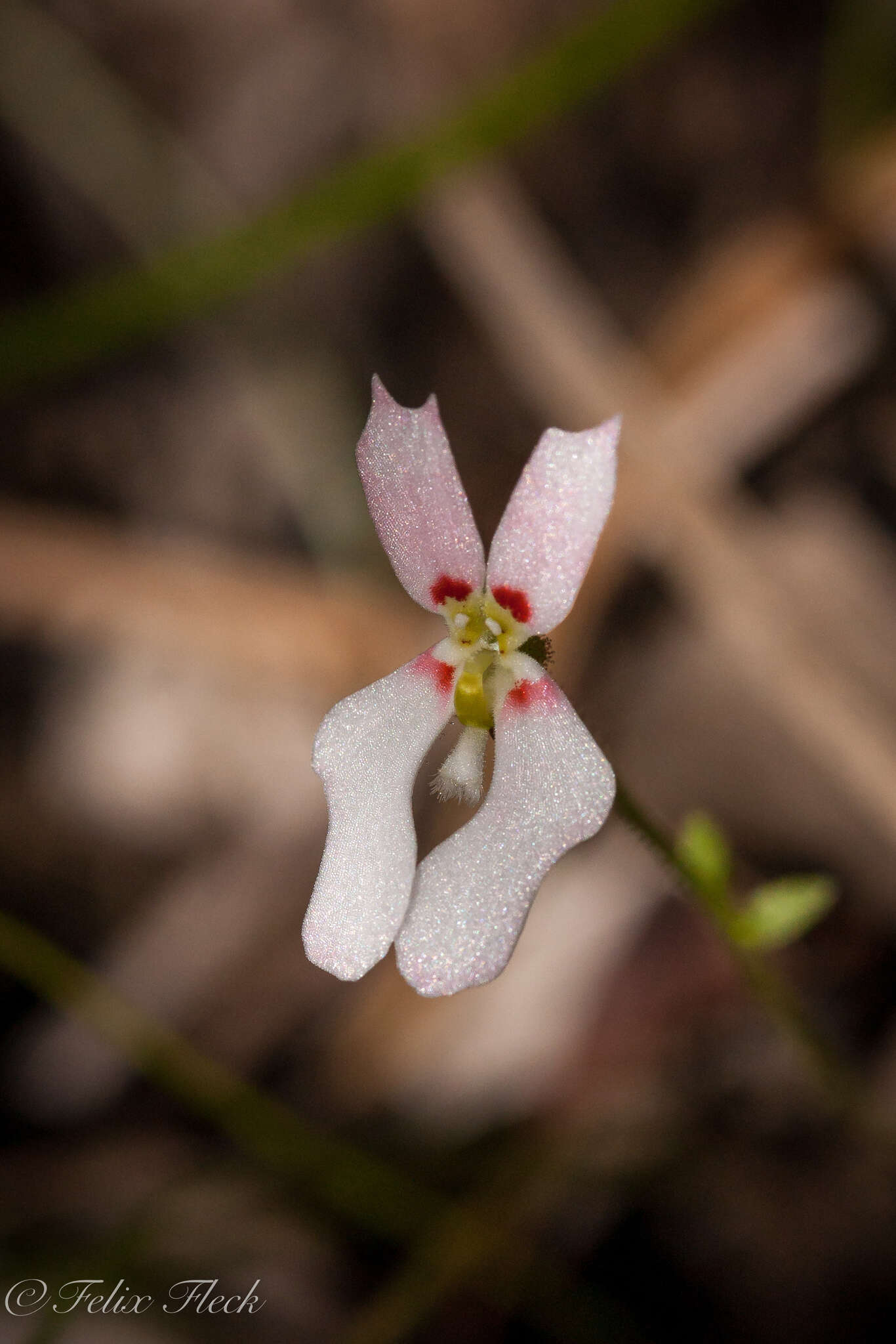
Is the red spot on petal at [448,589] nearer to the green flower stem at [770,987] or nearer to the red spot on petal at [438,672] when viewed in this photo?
the red spot on petal at [438,672]

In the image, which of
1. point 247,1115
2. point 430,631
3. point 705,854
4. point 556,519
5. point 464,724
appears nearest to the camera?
point 556,519

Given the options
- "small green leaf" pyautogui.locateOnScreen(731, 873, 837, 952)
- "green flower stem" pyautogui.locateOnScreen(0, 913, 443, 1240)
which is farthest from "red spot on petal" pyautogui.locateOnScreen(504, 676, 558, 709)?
"green flower stem" pyautogui.locateOnScreen(0, 913, 443, 1240)

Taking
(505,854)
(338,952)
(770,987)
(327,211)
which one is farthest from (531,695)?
(327,211)

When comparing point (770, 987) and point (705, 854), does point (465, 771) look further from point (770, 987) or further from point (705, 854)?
point (770, 987)

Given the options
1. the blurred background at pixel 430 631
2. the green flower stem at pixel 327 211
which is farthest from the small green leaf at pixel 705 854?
the green flower stem at pixel 327 211

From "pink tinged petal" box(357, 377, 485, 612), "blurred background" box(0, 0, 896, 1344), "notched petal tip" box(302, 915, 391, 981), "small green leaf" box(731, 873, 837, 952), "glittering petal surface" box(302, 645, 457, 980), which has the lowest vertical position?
"small green leaf" box(731, 873, 837, 952)

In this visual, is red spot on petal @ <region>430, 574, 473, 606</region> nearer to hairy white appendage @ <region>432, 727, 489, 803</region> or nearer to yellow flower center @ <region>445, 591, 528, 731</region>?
yellow flower center @ <region>445, 591, 528, 731</region>
